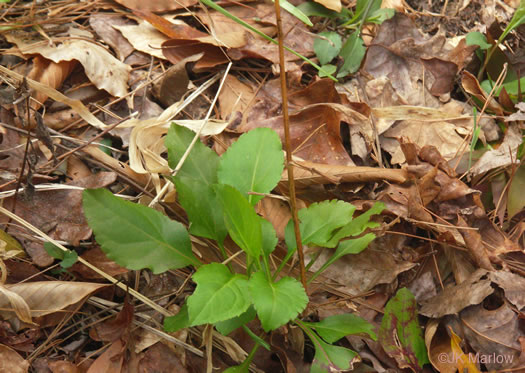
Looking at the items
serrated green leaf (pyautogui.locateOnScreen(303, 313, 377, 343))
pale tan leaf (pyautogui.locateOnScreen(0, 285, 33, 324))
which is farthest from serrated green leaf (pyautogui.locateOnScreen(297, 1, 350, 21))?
pale tan leaf (pyautogui.locateOnScreen(0, 285, 33, 324))

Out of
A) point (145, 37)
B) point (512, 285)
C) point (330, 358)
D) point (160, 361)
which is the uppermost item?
point (145, 37)

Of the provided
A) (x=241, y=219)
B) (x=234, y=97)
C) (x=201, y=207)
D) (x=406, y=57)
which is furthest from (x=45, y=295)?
(x=406, y=57)

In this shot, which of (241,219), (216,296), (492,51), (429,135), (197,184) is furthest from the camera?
(492,51)

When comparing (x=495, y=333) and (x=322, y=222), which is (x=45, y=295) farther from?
(x=495, y=333)

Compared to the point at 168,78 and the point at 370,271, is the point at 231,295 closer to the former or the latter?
the point at 370,271

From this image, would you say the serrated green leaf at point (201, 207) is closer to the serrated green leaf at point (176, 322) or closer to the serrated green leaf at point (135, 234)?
the serrated green leaf at point (135, 234)

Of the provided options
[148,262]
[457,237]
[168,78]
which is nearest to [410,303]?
[457,237]
